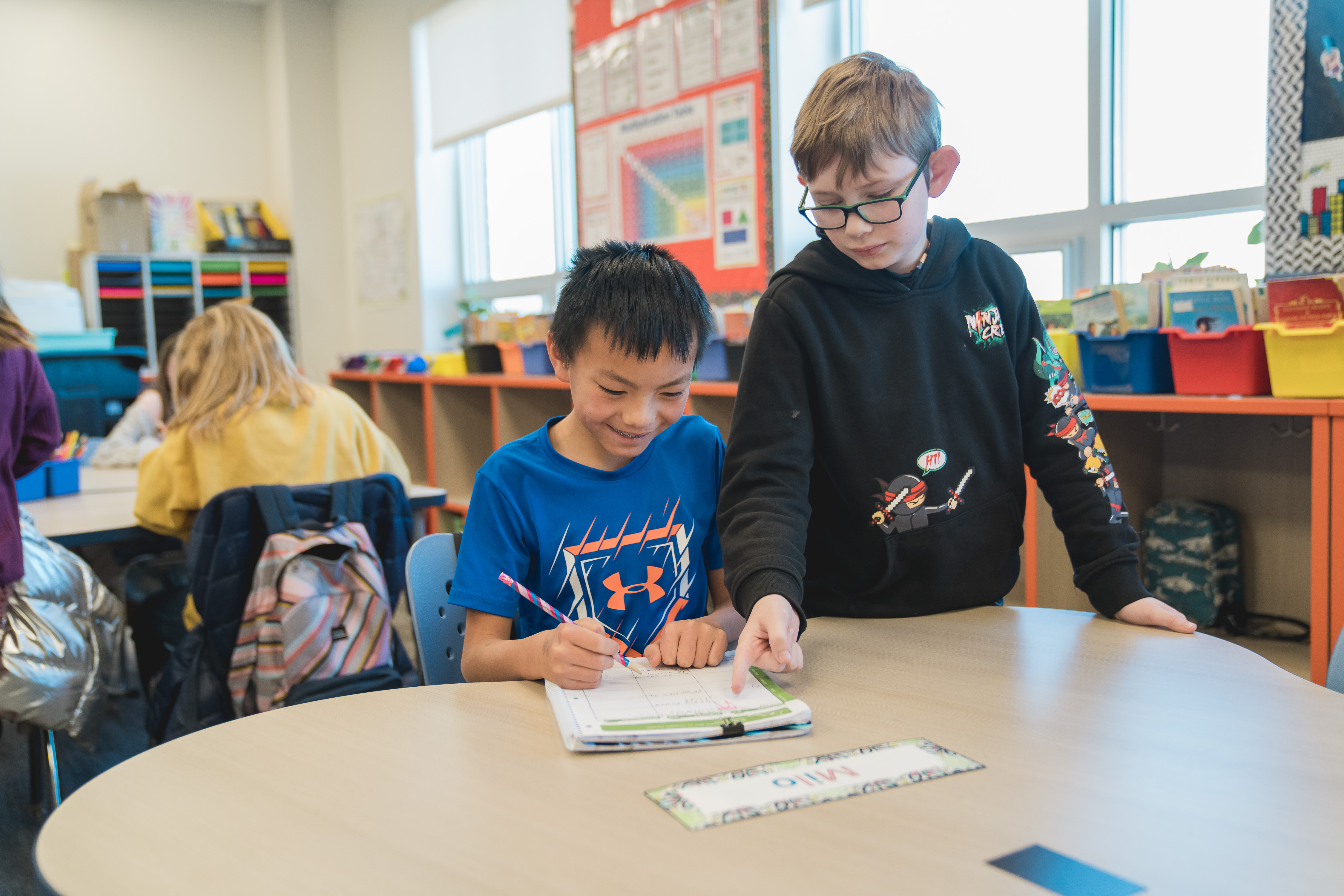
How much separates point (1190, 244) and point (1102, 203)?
0.23m

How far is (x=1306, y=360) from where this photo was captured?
1636mm

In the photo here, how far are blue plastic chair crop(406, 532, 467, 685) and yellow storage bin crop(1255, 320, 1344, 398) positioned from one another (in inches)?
54.2

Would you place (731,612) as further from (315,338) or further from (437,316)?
(315,338)

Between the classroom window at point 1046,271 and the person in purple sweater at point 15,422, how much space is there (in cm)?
228

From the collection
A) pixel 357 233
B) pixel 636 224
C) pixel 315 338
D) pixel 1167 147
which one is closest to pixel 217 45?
pixel 357 233

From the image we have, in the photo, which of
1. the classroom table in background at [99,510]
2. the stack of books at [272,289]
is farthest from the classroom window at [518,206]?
the classroom table in background at [99,510]

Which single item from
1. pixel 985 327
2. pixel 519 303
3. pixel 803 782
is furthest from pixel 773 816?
pixel 519 303

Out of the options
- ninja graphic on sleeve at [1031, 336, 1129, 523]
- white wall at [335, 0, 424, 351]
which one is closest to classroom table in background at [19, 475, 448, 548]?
ninja graphic on sleeve at [1031, 336, 1129, 523]

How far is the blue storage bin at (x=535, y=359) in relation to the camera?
3406 millimetres

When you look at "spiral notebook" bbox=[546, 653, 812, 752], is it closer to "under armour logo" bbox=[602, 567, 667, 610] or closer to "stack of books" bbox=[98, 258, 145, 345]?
"under armour logo" bbox=[602, 567, 667, 610]

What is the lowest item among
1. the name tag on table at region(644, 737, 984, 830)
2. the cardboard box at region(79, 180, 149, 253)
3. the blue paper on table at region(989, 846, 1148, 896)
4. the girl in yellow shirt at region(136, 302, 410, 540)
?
the blue paper on table at region(989, 846, 1148, 896)

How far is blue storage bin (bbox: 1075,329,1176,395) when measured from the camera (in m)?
1.89

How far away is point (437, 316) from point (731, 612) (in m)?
4.11

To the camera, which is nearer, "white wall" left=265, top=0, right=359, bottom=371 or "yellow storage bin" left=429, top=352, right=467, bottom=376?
"yellow storage bin" left=429, top=352, right=467, bottom=376
